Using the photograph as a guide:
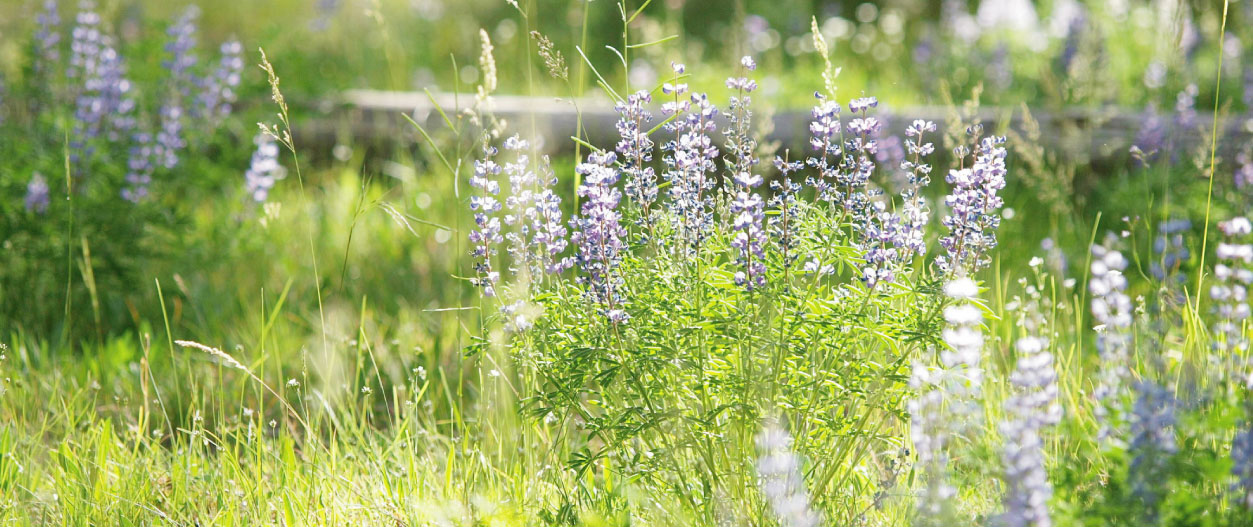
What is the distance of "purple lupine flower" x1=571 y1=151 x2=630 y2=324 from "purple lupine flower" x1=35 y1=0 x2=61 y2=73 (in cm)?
306

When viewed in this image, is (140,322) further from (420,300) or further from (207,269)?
(420,300)

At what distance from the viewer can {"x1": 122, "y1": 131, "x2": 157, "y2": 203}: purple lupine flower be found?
3.72 m

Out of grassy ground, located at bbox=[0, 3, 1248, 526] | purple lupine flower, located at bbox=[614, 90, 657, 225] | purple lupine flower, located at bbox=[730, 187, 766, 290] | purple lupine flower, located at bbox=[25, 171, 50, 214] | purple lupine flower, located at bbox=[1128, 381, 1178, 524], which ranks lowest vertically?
grassy ground, located at bbox=[0, 3, 1248, 526]

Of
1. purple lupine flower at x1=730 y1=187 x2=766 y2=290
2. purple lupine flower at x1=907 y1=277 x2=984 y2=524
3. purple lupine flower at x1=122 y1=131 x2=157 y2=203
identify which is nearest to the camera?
purple lupine flower at x1=907 y1=277 x2=984 y2=524

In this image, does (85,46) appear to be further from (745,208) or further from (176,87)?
(745,208)

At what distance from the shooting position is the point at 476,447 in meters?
2.13

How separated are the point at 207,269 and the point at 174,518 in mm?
1799

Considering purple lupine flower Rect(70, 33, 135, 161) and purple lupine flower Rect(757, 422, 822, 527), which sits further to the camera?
purple lupine flower Rect(70, 33, 135, 161)

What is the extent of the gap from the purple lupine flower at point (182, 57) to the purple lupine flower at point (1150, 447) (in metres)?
3.81

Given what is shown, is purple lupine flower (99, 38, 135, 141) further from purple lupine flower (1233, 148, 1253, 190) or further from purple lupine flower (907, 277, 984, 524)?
purple lupine flower (1233, 148, 1253, 190)

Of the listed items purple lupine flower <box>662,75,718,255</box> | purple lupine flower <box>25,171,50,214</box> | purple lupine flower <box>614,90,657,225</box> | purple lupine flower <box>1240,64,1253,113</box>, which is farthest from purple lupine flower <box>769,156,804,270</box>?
purple lupine flower <box>1240,64,1253,113</box>

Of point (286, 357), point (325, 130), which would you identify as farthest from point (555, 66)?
point (325, 130)

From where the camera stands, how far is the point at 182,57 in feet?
13.8

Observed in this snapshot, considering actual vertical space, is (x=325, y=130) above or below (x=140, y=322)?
above
